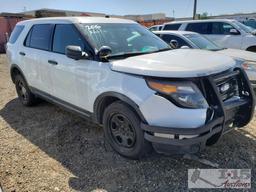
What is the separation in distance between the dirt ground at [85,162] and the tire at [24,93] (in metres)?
0.98

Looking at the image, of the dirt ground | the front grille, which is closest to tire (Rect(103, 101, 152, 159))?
the dirt ground

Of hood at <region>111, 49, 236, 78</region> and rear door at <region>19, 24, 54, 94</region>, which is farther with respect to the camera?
rear door at <region>19, 24, 54, 94</region>

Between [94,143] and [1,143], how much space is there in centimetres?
148

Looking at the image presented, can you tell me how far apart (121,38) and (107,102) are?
3.43ft

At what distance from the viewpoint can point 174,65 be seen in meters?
2.82

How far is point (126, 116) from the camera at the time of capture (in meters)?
3.07

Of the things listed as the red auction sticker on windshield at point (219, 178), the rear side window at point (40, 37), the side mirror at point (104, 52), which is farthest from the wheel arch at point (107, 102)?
the rear side window at point (40, 37)

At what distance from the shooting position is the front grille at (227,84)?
291 cm

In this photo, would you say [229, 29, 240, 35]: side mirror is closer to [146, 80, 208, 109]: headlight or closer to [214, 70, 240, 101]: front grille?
[214, 70, 240, 101]: front grille

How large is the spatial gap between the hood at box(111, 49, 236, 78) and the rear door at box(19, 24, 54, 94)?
5.78ft

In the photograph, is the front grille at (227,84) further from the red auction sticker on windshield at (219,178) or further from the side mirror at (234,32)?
the side mirror at (234,32)

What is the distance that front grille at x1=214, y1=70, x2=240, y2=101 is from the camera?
9.53ft

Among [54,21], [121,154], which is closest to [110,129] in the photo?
[121,154]

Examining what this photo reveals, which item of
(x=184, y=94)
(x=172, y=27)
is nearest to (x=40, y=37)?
(x=184, y=94)
